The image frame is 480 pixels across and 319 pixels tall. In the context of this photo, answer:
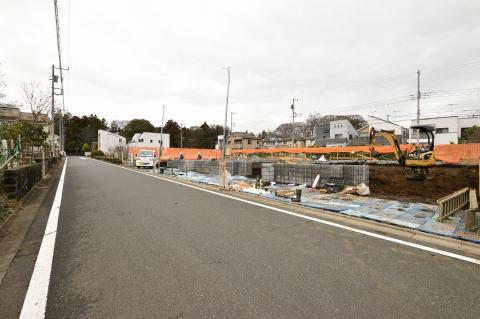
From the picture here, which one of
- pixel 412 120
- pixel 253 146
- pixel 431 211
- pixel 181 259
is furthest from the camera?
pixel 253 146

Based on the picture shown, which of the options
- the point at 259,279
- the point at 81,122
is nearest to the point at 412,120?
the point at 259,279

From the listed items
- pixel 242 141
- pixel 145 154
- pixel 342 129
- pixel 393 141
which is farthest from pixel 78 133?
pixel 393 141

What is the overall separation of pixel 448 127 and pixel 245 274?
48.1 meters

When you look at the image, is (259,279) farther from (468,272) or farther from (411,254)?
(468,272)

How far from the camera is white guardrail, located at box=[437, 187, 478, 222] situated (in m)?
5.00

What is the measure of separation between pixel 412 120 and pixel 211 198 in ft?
151

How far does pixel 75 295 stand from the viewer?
8.75ft

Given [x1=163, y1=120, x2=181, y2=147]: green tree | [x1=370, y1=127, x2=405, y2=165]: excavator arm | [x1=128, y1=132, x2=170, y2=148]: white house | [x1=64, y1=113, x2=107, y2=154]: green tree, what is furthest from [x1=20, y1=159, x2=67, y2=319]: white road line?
[x1=64, y1=113, x2=107, y2=154]: green tree

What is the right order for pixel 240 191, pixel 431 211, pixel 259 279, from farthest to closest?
1. pixel 240 191
2. pixel 431 211
3. pixel 259 279

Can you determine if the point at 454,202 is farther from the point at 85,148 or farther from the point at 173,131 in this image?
the point at 85,148

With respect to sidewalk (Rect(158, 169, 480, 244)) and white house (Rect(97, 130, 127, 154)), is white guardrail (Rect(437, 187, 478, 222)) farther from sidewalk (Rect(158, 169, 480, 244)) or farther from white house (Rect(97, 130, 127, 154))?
white house (Rect(97, 130, 127, 154))

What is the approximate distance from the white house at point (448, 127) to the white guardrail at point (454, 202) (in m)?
37.1

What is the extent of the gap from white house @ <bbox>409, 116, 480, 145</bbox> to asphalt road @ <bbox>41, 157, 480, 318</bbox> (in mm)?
42072

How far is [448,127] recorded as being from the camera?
38562 mm
